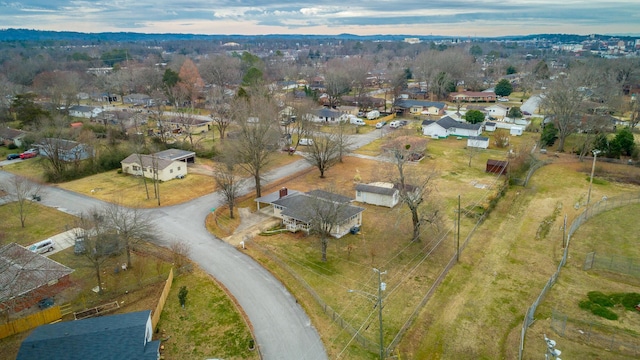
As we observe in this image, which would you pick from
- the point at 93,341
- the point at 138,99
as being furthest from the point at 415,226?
the point at 138,99

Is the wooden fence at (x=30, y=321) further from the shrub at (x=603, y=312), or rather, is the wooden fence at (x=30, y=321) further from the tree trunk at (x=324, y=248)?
the shrub at (x=603, y=312)

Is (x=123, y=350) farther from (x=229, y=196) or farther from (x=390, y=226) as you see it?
(x=390, y=226)

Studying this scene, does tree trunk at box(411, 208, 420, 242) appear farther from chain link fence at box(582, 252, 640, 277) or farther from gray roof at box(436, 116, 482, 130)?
gray roof at box(436, 116, 482, 130)

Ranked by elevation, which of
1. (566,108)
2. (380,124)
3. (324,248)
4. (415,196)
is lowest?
(324,248)

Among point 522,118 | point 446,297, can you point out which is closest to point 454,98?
point 522,118

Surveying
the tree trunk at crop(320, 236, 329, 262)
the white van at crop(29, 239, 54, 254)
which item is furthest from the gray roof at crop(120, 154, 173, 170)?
the tree trunk at crop(320, 236, 329, 262)

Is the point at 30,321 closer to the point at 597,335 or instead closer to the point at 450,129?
the point at 597,335
